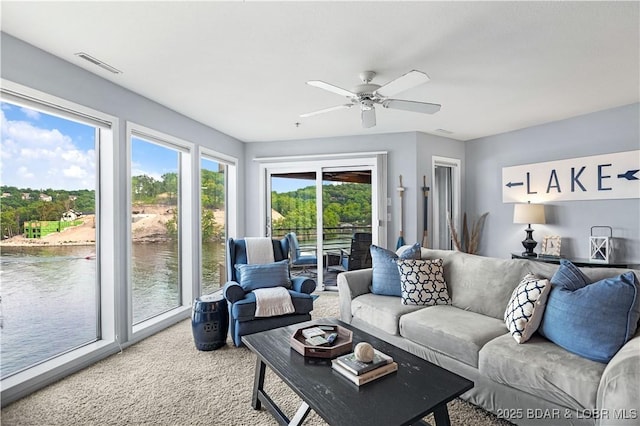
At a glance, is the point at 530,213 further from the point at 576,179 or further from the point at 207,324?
the point at 207,324

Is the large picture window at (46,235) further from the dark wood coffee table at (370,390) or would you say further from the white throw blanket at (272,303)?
the dark wood coffee table at (370,390)

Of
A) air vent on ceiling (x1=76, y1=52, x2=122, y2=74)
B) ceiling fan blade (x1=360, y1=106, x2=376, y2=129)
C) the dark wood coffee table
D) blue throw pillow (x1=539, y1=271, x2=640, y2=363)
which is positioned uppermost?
air vent on ceiling (x1=76, y1=52, x2=122, y2=74)

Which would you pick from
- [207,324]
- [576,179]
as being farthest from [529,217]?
[207,324]

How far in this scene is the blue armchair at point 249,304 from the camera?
3100 millimetres

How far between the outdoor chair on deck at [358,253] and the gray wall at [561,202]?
1906 mm

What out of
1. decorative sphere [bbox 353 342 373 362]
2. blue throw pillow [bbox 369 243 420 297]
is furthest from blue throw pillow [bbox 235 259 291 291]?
decorative sphere [bbox 353 342 373 362]

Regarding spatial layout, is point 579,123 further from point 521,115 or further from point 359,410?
point 359,410

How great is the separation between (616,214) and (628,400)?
351 centimetres

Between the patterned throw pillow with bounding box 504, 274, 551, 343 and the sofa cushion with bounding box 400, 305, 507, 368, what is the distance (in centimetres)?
18

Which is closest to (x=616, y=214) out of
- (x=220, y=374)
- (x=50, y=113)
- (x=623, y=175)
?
(x=623, y=175)

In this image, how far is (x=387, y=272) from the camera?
3270 mm

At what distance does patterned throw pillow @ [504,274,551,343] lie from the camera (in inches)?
81.9

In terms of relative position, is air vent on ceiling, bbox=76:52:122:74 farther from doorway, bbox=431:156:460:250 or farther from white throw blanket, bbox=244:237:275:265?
doorway, bbox=431:156:460:250

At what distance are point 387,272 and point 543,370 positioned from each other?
1.58 metres
